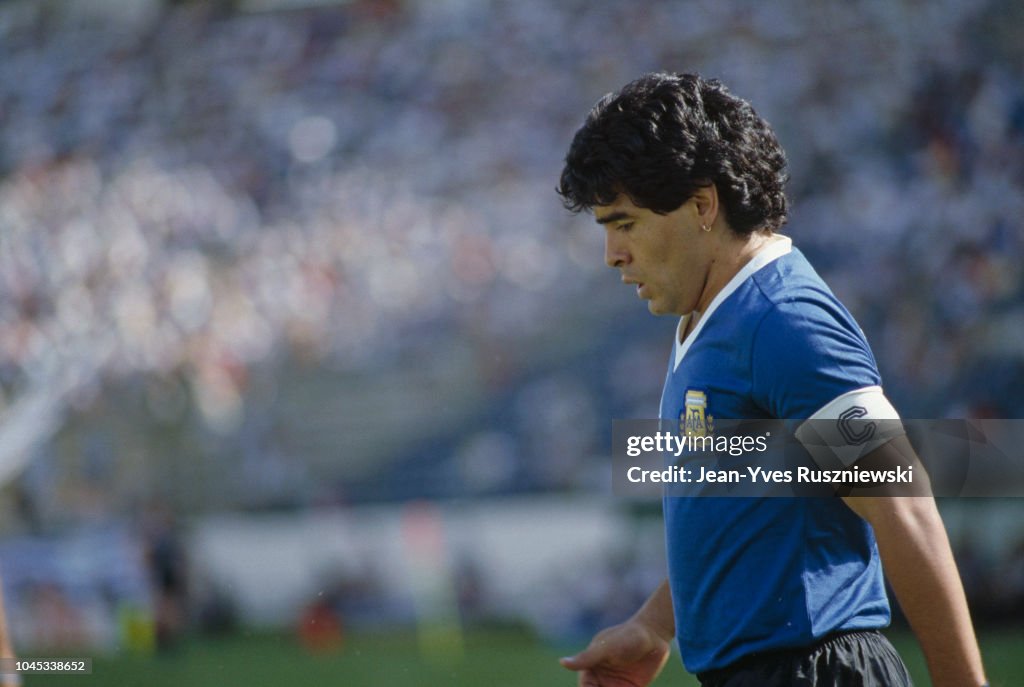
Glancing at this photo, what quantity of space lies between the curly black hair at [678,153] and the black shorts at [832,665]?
2.38 feet

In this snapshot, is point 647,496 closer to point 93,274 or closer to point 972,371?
point 972,371

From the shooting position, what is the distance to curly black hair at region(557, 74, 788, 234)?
2.11m

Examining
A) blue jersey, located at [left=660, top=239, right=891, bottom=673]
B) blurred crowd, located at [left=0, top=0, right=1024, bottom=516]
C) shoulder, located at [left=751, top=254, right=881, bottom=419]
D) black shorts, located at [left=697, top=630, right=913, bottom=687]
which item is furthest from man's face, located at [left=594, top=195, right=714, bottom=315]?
blurred crowd, located at [left=0, top=0, right=1024, bottom=516]

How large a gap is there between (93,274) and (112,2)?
9.57ft

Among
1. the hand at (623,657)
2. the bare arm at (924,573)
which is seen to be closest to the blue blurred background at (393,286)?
the hand at (623,657)

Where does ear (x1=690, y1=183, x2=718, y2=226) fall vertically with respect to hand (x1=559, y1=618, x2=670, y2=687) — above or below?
above

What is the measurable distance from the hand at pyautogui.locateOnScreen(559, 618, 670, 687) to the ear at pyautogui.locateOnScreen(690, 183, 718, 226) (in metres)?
0.78

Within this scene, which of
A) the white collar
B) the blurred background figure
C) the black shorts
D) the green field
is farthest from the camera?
the blurred background figure

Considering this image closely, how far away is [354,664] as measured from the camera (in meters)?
8.44

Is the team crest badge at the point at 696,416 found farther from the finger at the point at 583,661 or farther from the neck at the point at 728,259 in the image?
the finger at the point at 583,661

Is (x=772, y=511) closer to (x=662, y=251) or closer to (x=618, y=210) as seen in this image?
(x=662, y=251)

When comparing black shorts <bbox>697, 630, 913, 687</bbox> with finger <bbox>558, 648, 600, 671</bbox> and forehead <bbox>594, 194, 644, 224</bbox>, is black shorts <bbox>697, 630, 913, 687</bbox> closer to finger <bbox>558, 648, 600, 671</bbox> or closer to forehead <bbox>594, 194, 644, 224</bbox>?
finger <bbox>558, 648, 600, 671</bbox>

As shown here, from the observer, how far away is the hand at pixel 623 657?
2.29m

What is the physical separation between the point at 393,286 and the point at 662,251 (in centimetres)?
831
